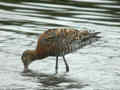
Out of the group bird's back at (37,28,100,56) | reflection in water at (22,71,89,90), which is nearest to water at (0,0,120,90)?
reflection in water at (22,71,89,90)

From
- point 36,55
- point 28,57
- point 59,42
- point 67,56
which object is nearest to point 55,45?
point 59,42

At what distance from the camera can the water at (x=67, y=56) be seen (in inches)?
409

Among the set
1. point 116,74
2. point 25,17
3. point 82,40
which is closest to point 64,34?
point 82,40

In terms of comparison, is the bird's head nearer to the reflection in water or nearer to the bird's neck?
the bird's neck

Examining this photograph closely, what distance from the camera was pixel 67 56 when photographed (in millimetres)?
12859

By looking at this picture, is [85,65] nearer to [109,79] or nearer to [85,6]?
[109,79]

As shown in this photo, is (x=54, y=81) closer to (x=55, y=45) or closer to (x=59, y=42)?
(x=55, y=45)

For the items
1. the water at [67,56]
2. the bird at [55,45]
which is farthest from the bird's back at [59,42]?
the water at [67,56]

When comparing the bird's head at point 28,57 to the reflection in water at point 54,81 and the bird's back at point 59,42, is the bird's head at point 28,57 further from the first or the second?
the reflection in water at point 54,81

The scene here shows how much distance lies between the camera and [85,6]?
17.4 meters

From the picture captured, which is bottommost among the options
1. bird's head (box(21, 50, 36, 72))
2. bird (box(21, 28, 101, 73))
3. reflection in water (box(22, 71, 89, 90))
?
reflection in water (box(22, 71, 89, 90))

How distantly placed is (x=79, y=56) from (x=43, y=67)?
1.36m

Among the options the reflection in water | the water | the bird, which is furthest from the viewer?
the bird

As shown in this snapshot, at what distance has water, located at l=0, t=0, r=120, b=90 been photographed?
10.4 meters
